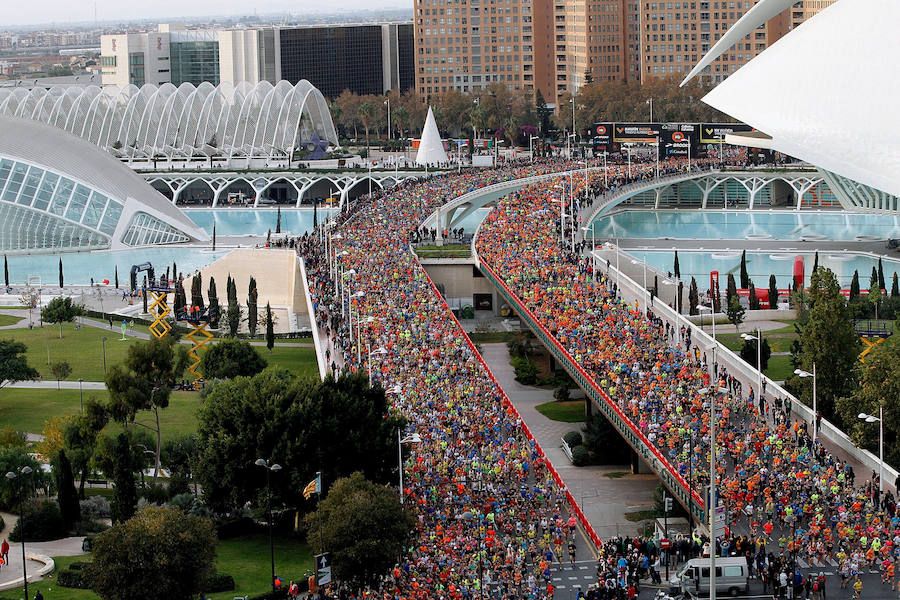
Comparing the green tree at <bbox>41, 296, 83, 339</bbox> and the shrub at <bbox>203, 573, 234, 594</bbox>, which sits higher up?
the green tree at <bbox>41, 296, 83, 339</bbox>

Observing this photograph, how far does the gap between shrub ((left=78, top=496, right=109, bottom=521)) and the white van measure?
43.4 ft

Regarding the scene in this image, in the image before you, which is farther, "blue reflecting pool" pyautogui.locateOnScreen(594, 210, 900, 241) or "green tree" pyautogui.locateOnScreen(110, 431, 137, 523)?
"blue reflecting pool" pyautogui.locateOnScreen(594, 210, 900, 241)

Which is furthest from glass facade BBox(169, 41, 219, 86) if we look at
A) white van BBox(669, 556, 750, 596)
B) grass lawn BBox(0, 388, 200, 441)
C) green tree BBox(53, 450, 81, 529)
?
white van BBox(669, 556, 750, 596)

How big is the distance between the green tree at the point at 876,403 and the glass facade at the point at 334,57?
13948cm

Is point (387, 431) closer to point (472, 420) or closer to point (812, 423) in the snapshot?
point (472, 420)

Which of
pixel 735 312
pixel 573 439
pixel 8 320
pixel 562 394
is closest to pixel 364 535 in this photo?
pixel 573 439

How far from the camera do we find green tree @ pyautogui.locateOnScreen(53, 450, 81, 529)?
32438mm

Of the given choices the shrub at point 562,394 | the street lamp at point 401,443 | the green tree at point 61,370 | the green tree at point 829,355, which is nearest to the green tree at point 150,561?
the street lamp at point 401,443

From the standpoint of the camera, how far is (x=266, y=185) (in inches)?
3971

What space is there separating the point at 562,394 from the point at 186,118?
77.1m

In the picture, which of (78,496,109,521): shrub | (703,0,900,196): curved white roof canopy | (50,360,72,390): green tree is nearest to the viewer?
(703,0,900,196): curved white roof canopy

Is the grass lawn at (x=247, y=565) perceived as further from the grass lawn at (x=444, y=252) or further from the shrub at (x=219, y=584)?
the grass lawn at (x=444, y=252)

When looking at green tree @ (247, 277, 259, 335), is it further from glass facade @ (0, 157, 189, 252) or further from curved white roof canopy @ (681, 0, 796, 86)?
curved white roof canopy @ (681, 0, 796, 86)

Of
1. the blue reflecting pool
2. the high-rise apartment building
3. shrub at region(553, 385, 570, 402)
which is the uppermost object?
the high-rise apartment building
